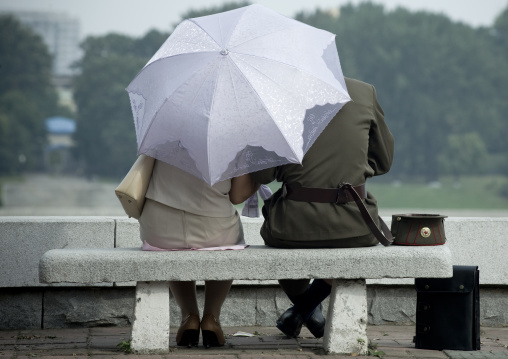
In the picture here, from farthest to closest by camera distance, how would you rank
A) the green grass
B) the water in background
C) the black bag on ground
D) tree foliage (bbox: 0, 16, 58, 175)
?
tree foliage (bbox: 0, 16, 58, 175), the green grass, the water in background, the black bag on ground

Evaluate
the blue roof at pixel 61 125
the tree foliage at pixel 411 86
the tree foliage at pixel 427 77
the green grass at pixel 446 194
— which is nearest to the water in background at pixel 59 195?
the tree foliage at pixel 411 86

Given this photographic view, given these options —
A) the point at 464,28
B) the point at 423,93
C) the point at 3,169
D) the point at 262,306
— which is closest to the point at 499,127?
the point at 423,93

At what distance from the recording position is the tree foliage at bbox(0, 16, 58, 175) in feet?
221

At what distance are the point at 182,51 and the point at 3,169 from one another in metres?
66.0

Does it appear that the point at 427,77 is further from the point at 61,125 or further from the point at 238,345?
the point at 238,345

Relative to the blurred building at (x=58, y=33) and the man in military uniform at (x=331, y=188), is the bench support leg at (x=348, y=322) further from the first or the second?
the blurred building at (x=58, y=33)

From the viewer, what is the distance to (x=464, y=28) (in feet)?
281

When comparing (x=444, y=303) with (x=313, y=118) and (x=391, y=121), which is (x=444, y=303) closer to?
(x=313, y=118)

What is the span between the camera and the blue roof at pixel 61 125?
244 feet

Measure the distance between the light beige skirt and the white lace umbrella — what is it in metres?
0.35

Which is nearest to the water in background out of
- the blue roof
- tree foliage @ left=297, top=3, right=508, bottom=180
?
the blue roof

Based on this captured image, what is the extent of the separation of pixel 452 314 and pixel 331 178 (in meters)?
0.93

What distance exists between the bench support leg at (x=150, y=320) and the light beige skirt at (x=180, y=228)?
0.21 m

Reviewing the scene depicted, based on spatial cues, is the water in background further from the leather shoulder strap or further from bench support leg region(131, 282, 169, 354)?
bench support leg region(131, 282, 169, 354)
